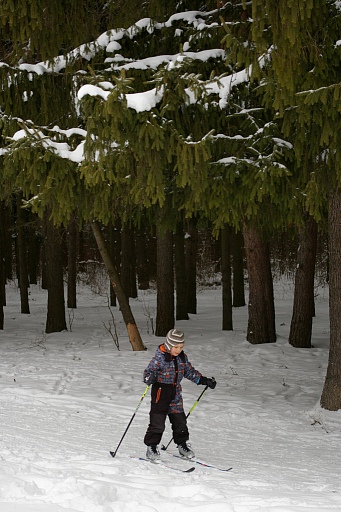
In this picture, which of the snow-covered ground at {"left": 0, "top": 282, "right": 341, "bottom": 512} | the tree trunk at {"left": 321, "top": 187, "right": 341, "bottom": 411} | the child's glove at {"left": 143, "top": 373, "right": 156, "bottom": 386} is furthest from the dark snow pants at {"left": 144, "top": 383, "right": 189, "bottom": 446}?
A: the tree trunk at {"left": 321, "top": 187, "right": 341, "bottom": 411}

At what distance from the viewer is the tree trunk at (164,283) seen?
1555cm

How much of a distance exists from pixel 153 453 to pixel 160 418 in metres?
0.39

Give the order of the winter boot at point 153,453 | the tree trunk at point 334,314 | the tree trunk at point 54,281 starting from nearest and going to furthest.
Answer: the winter boot at point 153,453 < the tree trunk at point 334,314 < the tree trunk at point 54,281

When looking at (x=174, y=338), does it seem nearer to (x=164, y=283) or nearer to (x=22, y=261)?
(x=164, y=283)

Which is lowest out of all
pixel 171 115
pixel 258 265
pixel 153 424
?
pixel 153 424

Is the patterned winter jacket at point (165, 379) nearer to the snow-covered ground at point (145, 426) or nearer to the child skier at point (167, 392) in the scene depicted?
the child skier at point (167, 392)

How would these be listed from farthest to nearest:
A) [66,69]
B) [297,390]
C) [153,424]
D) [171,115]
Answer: [297,390] → [66,69] → [171,115] → [153,424]

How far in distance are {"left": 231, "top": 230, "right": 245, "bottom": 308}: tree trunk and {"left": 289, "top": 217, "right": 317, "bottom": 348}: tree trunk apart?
6.45 m

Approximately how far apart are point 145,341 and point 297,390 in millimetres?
5268

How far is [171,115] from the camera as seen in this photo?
8344 millimetres

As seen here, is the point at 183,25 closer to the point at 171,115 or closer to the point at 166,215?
the point at 171,115

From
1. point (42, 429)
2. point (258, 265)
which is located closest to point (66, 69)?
point (42, 429)

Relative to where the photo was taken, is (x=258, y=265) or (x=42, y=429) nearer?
(x=42, y=429)

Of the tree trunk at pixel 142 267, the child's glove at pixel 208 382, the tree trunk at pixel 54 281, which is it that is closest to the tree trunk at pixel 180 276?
the tree trunk at pixel 54 281
